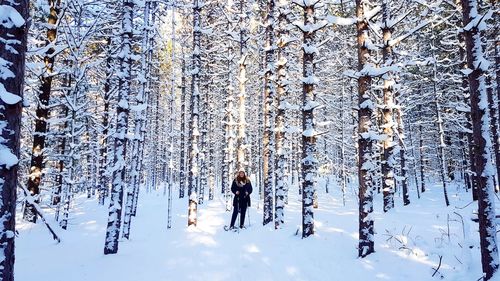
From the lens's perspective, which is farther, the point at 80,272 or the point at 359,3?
the point at 359,3

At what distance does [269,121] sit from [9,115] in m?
10.7

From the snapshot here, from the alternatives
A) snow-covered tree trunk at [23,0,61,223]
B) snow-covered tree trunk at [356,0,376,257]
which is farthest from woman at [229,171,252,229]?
snow-covered tree trunk at [23,0,61,223]

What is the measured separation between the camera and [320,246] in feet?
28.1

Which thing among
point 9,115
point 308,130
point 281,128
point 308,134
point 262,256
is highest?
point 281,128

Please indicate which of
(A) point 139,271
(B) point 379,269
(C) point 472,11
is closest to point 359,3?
(C) point 472,11

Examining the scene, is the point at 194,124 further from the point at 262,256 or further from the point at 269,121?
the point at 262,256

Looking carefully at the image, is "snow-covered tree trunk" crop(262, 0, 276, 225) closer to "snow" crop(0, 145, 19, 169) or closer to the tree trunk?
the tree trunk

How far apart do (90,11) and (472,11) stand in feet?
42.1

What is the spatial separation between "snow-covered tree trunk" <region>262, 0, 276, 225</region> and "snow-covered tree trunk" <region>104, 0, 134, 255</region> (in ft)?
19.3

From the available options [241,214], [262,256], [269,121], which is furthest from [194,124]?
[262,256]

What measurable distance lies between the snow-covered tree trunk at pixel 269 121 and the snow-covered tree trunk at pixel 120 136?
5.88 m

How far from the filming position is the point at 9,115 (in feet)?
13.6

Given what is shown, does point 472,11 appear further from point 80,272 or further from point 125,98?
point 80,272

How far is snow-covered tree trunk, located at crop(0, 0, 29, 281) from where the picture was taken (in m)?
4.02
